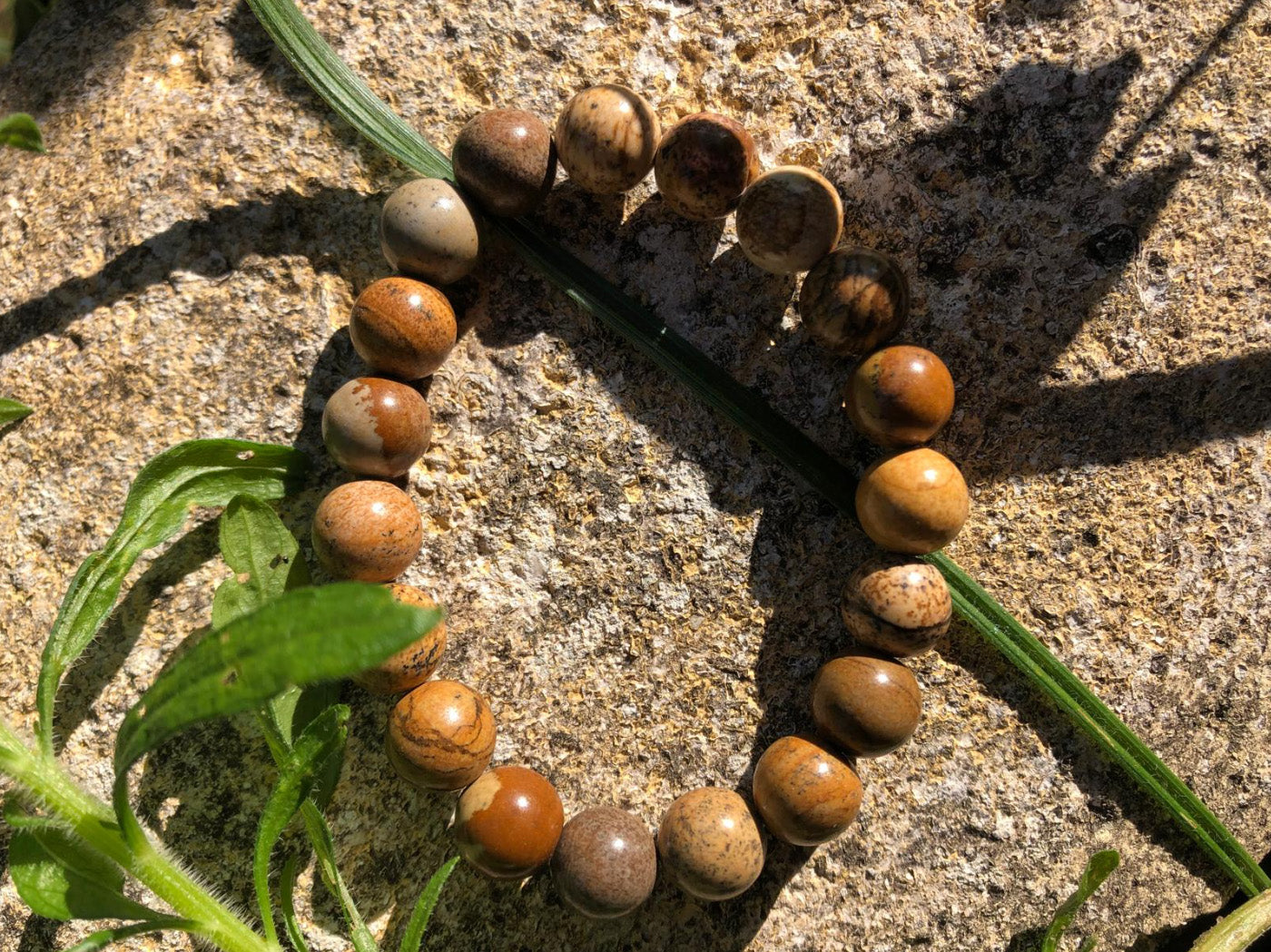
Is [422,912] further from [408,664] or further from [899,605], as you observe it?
[899,605]

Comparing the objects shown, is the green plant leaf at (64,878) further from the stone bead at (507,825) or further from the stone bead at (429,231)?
the stone bead at (429,231)

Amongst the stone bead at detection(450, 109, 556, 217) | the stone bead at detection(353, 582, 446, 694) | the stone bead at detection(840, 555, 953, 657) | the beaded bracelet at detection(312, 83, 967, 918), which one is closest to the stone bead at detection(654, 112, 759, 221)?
the beaded bracelet at detection(312, 83, 967, 918)

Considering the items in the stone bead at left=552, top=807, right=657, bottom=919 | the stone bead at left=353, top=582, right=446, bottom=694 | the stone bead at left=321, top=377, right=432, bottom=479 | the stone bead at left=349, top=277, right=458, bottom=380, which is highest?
the stone bead at left=349, top=277, right=458, bottom=380

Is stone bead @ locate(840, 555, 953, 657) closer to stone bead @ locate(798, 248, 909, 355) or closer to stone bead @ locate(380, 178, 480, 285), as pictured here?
stone bead @ locate(798, 248, 909, 355)

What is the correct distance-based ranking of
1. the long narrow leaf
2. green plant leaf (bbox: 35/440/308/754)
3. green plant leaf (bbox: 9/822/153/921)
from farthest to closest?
the long narrow leaf → green plant leaf (bbox: 35/440/308/754) → green plant leaf (bbox: 9/822/153/921)

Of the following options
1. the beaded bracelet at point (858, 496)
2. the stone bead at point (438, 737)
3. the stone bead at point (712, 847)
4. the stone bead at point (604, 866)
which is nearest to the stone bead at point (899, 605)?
the beaded bracelet at point (858, 496)

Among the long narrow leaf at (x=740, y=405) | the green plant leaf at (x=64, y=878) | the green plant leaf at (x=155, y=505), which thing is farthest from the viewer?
the long narrow leaf at (x=740, y=405)
